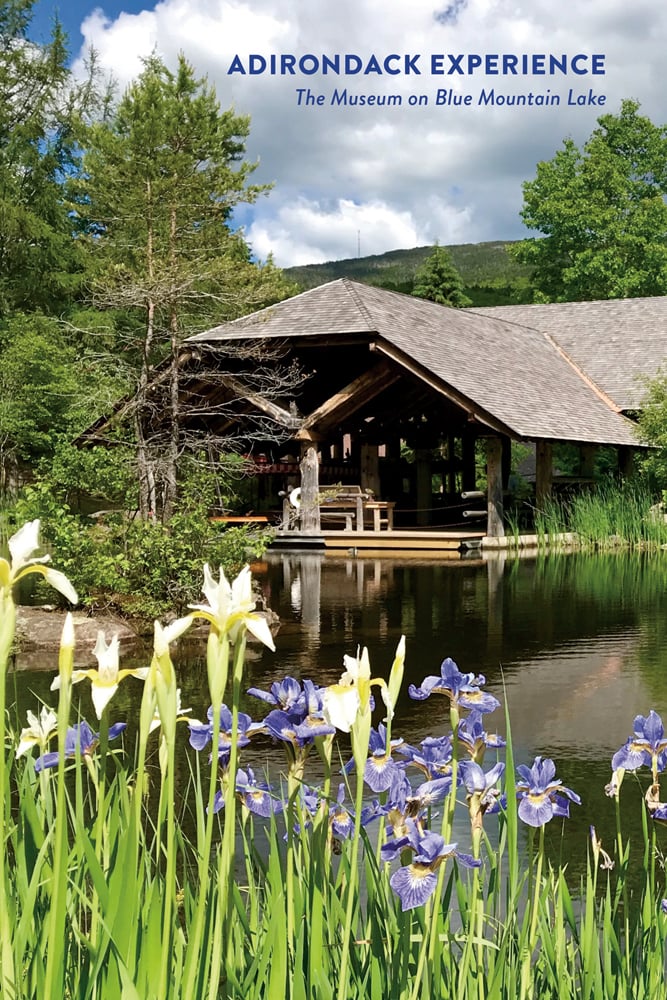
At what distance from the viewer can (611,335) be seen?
110 feet

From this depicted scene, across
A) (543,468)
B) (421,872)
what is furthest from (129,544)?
(543,468)

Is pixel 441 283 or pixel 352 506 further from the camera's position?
pixel 441 283

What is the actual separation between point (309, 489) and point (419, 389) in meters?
A: 4.45

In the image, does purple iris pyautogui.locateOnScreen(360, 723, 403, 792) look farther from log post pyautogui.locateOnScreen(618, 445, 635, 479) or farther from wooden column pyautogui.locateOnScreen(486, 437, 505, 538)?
log post pyautogui.locateOnScreen(618, 445, 635, 479)

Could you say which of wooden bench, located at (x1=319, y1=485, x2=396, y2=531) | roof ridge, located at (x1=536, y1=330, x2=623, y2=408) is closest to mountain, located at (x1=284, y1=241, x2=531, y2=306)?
roof ridge, located at (x1=536, y1=330, x2=623, y2=408)

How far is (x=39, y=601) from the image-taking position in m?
13.1

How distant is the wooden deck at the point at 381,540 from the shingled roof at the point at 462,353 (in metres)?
2.53

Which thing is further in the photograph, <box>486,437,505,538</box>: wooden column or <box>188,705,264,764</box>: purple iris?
<box>486,437,505,538</box>: wooden column

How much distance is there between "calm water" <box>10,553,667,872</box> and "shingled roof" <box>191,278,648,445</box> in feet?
14.8

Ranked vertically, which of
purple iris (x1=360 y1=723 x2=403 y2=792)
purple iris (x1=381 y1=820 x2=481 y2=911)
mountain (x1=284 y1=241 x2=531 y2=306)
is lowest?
purple iris (x1=381 y1=820 x2=481 y2=911)

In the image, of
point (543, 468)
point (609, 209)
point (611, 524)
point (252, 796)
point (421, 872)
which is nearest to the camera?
point (421, 872)

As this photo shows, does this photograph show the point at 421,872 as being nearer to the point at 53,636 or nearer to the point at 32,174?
the point at 53,636

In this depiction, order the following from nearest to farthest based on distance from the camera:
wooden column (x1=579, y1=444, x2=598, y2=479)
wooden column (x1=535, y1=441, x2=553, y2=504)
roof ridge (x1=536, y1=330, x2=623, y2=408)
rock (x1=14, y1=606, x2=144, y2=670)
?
rock (x1=14, y1=606, x2=144, y2=670)
wooden column (x1=535, y1=441, x2=553, y2=504)
roof ridge (x1=536, y1=330, x2=623, y2=408)
wooden column (x1=579, y1=444, x2=598, y2=479)

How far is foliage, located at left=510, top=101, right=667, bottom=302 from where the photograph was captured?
41688 mm
